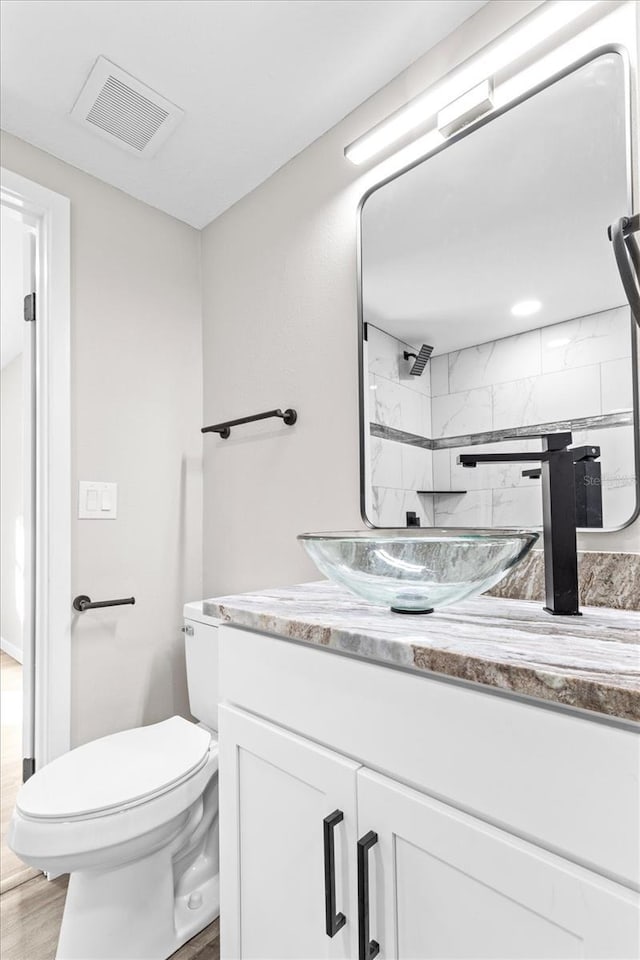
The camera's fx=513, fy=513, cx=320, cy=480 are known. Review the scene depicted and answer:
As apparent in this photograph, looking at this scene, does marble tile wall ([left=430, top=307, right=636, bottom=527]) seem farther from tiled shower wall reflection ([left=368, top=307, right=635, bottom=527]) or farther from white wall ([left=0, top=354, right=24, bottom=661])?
white wall ([left=0, top=354, right=24, bottom=661])

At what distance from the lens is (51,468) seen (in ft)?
5.23

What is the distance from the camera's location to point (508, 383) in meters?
1.15

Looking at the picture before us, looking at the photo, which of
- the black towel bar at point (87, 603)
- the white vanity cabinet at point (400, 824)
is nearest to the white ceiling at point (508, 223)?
the white vanity cabinet at point (400, 824)

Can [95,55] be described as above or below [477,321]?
above

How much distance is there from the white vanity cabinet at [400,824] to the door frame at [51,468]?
86cm

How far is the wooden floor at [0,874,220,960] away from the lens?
1.24 meters

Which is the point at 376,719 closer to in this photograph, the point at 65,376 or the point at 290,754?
the point at 290,754

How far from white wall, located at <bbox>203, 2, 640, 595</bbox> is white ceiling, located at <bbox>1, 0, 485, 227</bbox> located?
74 millimetres

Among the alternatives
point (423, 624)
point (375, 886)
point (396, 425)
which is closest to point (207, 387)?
point (396, 425)

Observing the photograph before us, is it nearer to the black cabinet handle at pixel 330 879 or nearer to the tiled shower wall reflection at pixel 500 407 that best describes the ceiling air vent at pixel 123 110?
the tiled shower wall reflection at pixel 500 407

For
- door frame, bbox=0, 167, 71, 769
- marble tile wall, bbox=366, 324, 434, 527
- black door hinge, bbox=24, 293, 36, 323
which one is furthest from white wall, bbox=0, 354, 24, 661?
marble tile wall, bbox=366, 324, 434, 527

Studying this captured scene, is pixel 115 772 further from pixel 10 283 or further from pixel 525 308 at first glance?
pixel 10 283

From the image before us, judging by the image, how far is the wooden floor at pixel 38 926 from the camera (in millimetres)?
1235

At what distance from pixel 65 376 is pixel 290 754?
1.36 m
